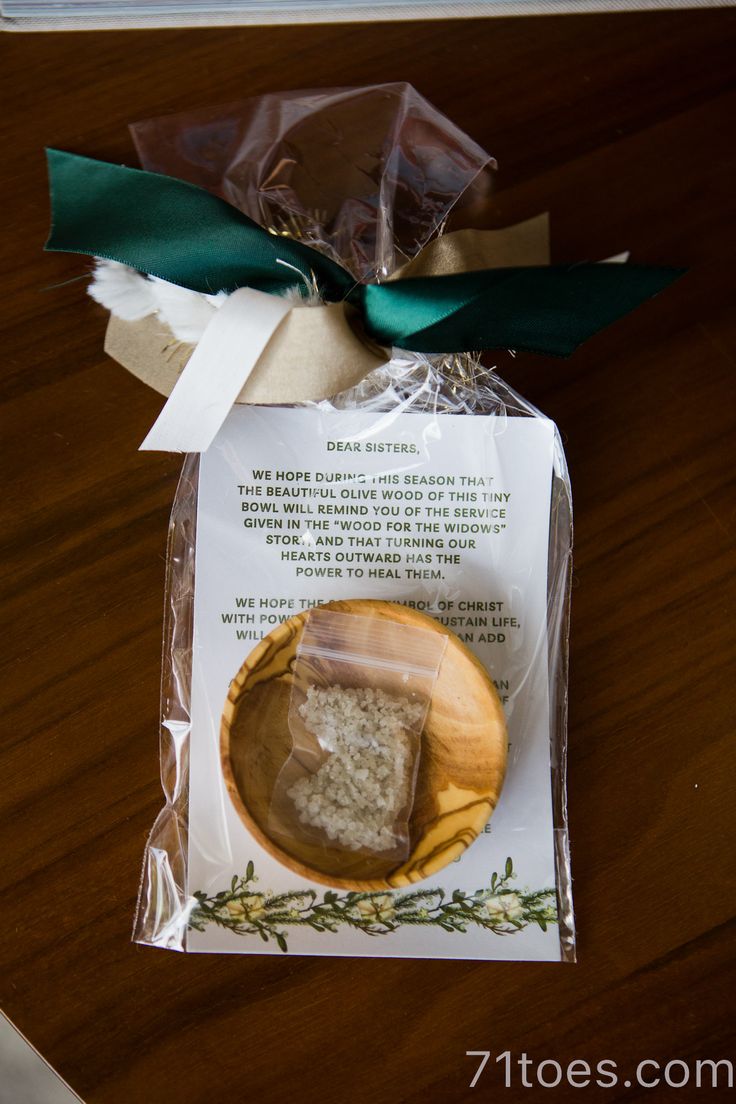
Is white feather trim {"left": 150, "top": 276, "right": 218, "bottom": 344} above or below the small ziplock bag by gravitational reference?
above

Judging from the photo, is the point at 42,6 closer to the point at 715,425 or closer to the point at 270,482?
the point at 270,482

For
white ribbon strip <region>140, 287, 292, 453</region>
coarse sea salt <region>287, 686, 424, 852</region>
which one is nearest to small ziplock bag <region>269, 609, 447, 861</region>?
coarse sea salt <region>287, 686, 424, 852</region>

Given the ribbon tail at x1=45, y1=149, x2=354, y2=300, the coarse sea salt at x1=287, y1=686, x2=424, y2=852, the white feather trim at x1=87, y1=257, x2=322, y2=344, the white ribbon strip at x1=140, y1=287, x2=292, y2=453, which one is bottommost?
the coarse sea salt at x1=287, y1=686, x2=424, y2=852

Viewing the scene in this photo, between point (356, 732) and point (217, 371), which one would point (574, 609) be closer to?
point (356, 732)

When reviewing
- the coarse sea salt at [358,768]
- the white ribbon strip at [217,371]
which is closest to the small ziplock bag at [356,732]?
the coarse sea salt at [358,768]

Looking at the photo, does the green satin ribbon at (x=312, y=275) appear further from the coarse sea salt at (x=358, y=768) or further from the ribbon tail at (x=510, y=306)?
the coarse sea salt at (x=358, y=768)

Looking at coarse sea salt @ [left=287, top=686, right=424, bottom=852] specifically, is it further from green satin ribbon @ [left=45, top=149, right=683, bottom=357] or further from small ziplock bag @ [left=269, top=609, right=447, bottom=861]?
green satin ribbon @ [left=45, top=149, right=683, bottom=357]
